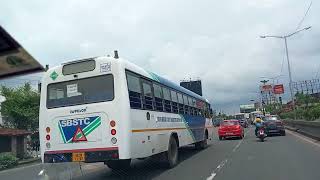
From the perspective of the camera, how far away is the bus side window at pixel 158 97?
1405 cm

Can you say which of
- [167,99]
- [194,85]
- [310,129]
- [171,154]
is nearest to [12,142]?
[310,129]

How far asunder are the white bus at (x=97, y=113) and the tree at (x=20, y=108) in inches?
1237

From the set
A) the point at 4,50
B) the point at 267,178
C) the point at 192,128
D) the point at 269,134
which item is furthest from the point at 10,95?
the point at 4,50

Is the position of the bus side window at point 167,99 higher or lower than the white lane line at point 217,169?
higher

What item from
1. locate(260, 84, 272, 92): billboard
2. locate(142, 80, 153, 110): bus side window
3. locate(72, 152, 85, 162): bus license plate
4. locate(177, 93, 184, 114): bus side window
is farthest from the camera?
locate(260, 84, 272, 92): billboard

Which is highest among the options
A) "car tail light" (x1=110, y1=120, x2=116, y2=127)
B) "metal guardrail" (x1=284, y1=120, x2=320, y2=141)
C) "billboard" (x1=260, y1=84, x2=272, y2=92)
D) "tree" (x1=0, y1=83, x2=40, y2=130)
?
"billboard" (x1=260, y1=84, x2=272, y2=92)

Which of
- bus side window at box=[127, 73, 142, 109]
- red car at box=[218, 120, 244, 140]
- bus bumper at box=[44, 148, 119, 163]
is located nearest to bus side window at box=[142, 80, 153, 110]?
bus side window at box=[127, 73, 142, 109]

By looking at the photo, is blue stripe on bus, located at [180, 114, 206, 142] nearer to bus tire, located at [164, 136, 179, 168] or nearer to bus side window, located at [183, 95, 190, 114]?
bus side window, located at [183, 95, 190, 114]

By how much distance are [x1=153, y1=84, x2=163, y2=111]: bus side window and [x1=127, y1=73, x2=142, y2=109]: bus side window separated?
4.99 feet

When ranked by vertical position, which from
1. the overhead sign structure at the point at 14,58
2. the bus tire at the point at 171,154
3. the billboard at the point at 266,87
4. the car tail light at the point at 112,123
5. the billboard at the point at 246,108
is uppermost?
the billboard at the point at 266,87

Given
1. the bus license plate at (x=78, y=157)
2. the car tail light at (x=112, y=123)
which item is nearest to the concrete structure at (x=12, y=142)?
the bus license plate at (x=78, y=157)

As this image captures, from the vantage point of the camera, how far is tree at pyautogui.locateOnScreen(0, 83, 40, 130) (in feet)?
139

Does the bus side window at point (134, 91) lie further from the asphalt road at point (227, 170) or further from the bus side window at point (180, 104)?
the bus side window at point (180, 104)

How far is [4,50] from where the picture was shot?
3.31 meters
